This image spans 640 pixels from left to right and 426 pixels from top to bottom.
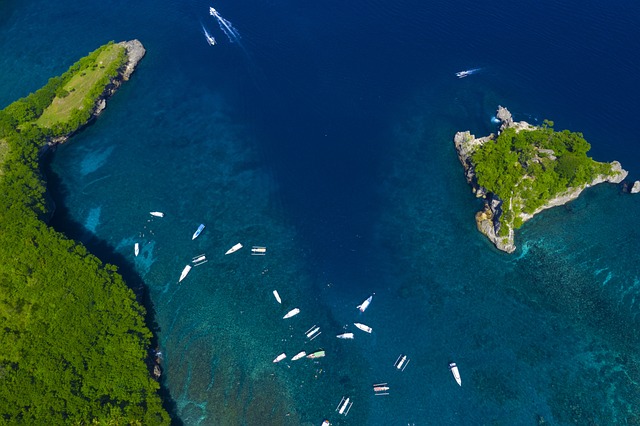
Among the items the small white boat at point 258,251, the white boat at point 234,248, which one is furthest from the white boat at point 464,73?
the white boat at point 234,248

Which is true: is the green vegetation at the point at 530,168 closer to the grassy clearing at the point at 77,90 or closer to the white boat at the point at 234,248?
the white boat at the point at 234,248

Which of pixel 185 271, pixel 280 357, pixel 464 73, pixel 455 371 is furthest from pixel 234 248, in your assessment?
pixel 464 73

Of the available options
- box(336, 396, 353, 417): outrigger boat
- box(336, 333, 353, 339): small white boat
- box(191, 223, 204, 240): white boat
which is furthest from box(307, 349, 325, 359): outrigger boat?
box(191, 223, 204, 240): white boat

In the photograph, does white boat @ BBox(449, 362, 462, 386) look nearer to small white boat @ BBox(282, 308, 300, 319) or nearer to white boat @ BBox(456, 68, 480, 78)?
small white boat @ BBox(282, 308, 300, 319)

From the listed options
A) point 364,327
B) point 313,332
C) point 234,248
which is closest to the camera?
point 313,332

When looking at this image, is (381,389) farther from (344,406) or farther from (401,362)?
(344,406)
